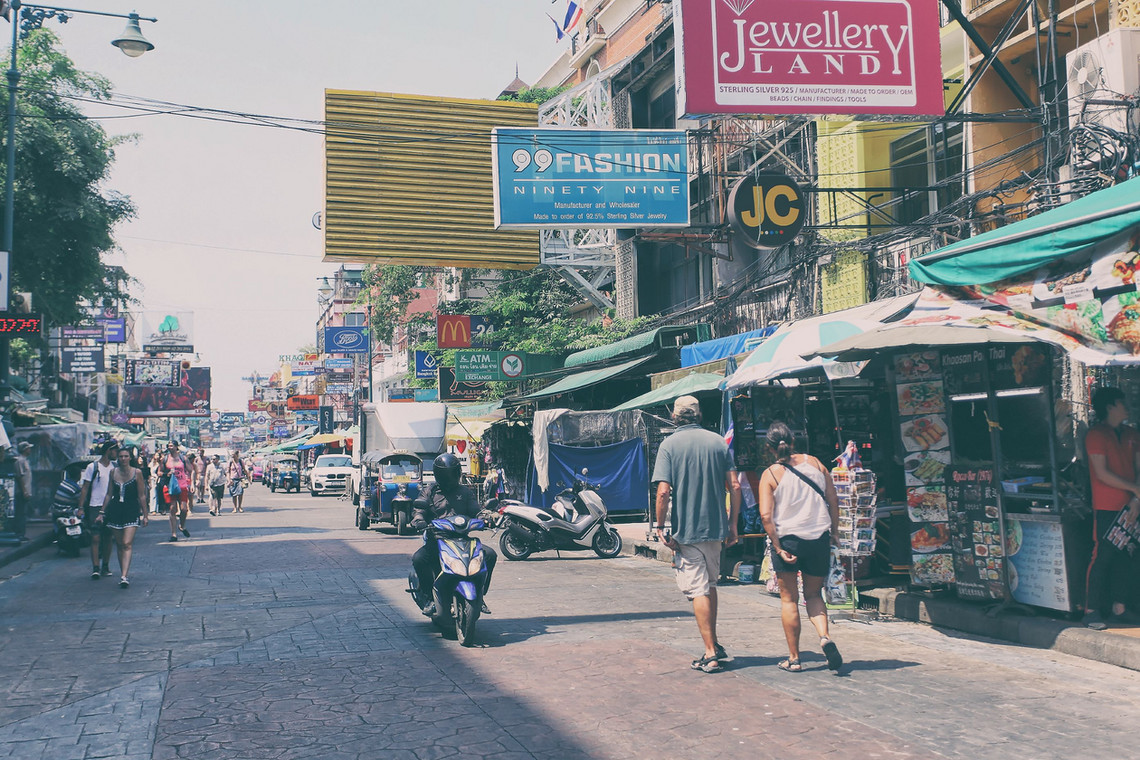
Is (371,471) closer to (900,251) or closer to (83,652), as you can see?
(900,251)

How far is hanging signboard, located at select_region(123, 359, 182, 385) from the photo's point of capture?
6525 cm

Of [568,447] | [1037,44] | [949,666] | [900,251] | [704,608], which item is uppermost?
[1037,44]

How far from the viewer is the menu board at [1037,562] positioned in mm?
8266

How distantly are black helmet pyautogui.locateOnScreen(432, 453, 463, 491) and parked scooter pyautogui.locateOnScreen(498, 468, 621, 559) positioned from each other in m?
6.71

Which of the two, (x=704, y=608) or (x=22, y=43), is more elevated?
(x=22, y=43)

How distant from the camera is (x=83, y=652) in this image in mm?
8406

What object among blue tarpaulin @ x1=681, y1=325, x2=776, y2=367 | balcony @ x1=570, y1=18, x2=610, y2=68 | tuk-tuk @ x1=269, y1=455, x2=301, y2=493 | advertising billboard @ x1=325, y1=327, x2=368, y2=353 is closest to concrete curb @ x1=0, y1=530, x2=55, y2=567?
blue tarpaulin @ x1=681, y1=325, x2=776, y2=367

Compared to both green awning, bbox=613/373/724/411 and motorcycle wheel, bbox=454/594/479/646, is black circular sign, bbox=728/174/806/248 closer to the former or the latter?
green awning, bbox=613/373/724/411

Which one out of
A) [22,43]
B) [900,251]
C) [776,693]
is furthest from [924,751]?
[22,43]

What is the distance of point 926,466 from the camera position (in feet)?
31.2

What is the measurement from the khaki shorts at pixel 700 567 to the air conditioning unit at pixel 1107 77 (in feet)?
23.2

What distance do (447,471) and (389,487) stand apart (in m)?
14.4

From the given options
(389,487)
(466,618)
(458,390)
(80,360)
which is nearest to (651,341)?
(389,487)

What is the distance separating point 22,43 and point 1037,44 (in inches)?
861
